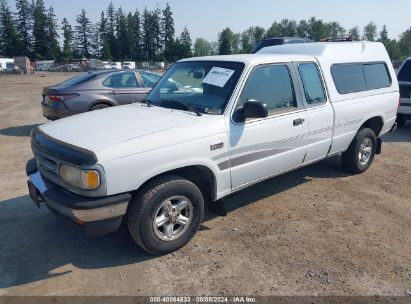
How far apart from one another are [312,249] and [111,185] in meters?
2.20

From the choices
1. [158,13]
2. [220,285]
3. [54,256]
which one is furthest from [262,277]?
[158,13]

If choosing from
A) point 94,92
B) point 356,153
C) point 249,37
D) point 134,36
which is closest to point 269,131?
point 356,153

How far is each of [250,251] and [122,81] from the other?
669cm

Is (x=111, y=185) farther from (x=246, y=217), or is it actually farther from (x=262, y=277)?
(x=246, y=217)

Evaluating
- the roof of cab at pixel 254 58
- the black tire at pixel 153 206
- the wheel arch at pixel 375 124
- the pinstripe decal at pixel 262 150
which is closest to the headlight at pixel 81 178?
the black tire at pixel 153 206

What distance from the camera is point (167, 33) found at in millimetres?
114938

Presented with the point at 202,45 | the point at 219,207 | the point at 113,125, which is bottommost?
the point at 219,207

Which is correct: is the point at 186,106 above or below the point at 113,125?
above

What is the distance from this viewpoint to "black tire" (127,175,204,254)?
3475 millimetres

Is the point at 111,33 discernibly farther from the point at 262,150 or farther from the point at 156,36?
the point at 262,150

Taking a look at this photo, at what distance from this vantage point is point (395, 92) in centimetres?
Result: 652

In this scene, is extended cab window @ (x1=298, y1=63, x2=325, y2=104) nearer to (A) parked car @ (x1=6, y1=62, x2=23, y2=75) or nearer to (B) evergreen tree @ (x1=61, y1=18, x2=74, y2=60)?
(A) parked car @ (x1=6, y1=62, x2=23, y2=75)

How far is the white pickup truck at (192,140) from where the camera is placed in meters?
3.32

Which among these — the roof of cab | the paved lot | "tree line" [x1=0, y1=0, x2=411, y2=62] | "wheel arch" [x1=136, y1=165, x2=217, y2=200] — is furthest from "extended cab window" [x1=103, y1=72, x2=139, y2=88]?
"tree line" [x1=0, y1=0, x2=411, y2=62]
